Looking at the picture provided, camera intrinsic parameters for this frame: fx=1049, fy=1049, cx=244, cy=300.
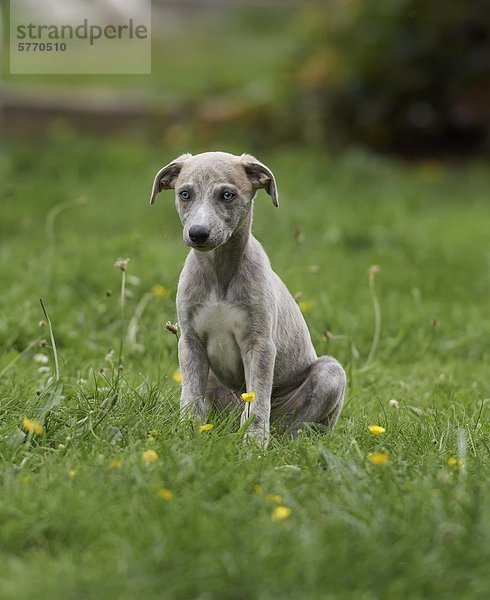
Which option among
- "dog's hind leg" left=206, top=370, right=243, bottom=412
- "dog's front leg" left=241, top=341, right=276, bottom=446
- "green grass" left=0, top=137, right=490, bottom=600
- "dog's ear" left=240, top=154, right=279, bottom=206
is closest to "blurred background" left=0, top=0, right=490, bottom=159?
Result: "green grass" left=0, top=137, right=490, bottom=600

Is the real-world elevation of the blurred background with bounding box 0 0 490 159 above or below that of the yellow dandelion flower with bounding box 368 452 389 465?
above

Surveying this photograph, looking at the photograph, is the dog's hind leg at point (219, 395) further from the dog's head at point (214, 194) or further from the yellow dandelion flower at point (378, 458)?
the yellow dandelion flower at point (378, 458)

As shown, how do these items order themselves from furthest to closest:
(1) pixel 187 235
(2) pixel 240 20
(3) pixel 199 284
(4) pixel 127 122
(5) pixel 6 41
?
(2) pixel 240 20
(5) pixel 6 41
(4) pixel 127 122
(3) pixel 199 284
(1) pixel 187 235

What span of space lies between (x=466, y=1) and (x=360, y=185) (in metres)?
2.63

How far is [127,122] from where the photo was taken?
1181 cm

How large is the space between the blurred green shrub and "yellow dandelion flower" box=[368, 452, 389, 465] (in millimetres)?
7787

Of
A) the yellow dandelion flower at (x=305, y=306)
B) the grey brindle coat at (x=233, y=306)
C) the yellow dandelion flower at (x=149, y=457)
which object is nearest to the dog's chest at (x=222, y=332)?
the grey brindle coat at (x=233, y=306)

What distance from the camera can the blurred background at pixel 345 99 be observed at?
10883 mm

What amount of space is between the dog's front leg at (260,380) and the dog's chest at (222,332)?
0.08 metres

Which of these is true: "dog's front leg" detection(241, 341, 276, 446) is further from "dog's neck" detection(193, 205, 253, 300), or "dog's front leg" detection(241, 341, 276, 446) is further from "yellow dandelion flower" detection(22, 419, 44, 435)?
"yellow dandelion flower" detection(22, 419, 44, 435)

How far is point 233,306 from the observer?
4.00m

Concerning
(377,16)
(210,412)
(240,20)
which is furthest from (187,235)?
(240,20)

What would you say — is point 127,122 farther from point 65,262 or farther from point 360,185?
point 65,262

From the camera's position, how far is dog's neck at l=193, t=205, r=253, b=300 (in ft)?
13.2
